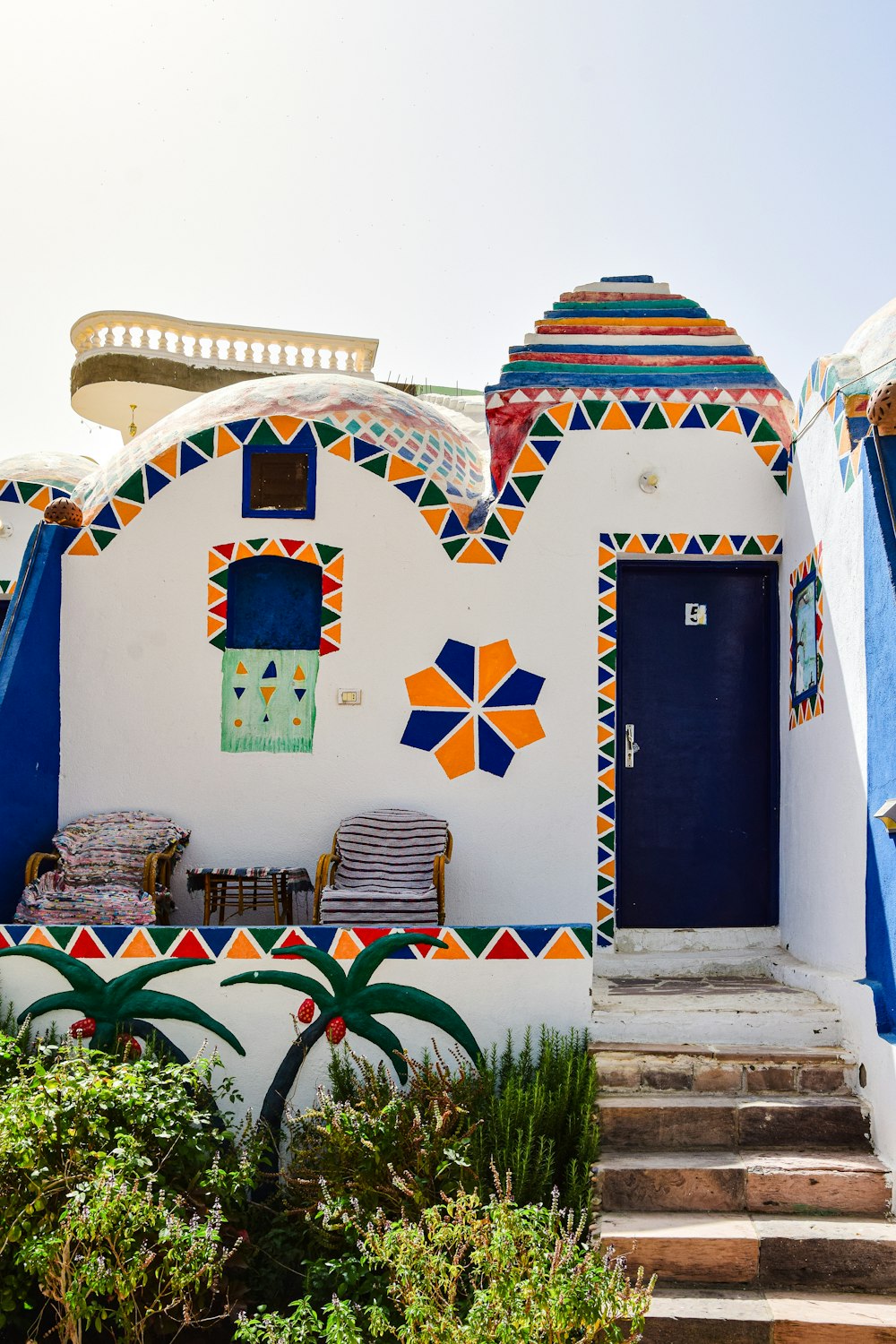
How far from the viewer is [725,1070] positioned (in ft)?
20.0

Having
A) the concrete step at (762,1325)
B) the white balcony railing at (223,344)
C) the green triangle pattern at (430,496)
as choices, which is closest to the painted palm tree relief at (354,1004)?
the concrete step at (762,1325)

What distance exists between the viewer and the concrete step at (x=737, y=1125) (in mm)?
5805

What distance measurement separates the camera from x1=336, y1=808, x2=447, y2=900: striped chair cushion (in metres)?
7.43

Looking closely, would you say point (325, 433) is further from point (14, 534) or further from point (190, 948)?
point (190, 948)

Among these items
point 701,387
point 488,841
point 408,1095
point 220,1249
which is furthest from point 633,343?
point 220,1249

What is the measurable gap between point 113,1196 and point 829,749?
411 centimetres

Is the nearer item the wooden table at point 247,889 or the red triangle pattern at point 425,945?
the red triangle pattern at point 425,945

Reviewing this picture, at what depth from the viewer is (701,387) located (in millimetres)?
8133

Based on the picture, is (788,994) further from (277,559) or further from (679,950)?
(277,559)

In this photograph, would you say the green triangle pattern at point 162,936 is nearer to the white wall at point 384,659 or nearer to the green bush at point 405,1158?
the green bush at point 405,1158

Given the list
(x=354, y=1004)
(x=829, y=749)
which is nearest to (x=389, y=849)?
(x=354, y=1004)

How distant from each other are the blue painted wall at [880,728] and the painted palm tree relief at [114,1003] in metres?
3.12

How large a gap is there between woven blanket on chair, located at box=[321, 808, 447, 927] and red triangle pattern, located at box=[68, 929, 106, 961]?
125 cm

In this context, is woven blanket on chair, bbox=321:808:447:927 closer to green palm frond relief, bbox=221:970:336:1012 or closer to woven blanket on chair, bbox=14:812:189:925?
green palm frond relief, bbox=221:970:336:1012
